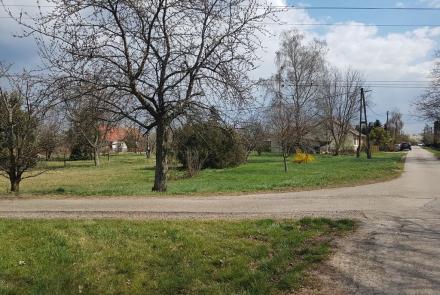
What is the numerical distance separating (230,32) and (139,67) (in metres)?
3.00

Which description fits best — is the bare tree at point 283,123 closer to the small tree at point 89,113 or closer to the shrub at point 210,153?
the shrub at point 210,153

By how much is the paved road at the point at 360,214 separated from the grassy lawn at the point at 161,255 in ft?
1.98

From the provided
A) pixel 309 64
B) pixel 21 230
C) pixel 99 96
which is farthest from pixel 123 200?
pixel 309 64

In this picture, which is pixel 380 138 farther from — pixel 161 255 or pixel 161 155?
pixel 161 255

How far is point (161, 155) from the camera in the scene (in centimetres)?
1700

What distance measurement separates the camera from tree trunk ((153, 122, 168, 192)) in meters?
16.9

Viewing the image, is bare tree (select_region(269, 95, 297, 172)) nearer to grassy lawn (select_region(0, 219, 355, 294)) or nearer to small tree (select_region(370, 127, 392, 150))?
grassy lawn (select_region(0, 219, 355, 294))

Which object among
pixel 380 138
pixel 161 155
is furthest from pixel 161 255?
pixel 380 138

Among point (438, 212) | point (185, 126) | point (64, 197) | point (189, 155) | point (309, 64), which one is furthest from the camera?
point (309, 64)

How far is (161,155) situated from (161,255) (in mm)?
9711

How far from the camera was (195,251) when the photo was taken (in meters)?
7.55

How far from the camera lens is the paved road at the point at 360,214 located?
6387 mm

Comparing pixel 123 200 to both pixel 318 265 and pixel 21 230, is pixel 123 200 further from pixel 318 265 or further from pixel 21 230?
pixel 318 265

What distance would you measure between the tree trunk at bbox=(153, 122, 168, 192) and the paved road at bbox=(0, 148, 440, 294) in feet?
9.73
